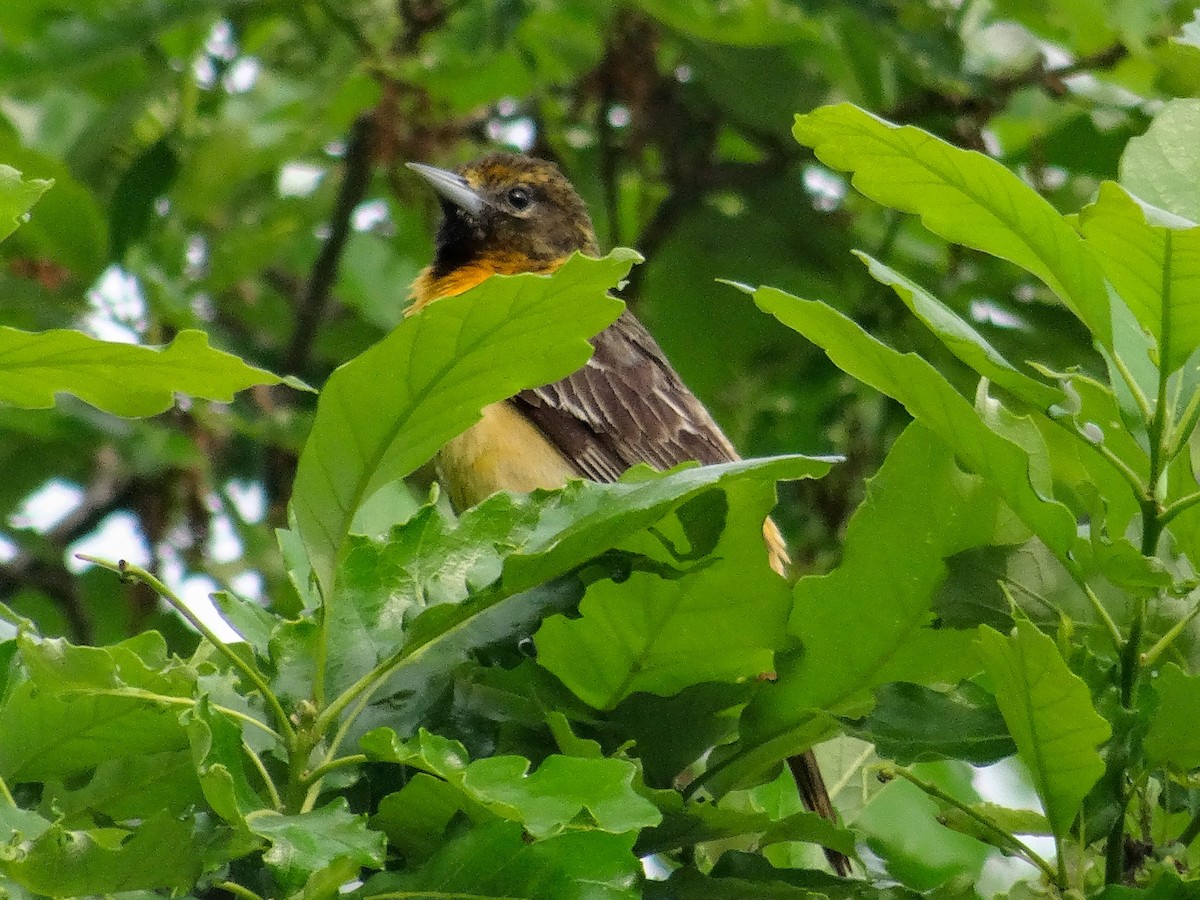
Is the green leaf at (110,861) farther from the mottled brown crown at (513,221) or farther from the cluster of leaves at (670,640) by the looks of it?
the mottled brown crown at (513,221)

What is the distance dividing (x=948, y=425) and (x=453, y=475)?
2611mm

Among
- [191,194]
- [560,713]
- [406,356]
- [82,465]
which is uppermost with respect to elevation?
[406,356]

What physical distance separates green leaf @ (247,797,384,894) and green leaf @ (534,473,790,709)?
468mm

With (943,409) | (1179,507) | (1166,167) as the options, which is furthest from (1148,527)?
(1166,167)

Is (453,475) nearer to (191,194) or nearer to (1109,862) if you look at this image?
(191,194)

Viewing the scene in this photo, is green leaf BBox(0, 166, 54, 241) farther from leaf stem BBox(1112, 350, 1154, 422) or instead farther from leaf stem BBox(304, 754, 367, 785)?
leaf stem BBox(1112, 350, 1154, 422)

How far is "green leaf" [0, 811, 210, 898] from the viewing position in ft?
6.08

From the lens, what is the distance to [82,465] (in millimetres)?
6730

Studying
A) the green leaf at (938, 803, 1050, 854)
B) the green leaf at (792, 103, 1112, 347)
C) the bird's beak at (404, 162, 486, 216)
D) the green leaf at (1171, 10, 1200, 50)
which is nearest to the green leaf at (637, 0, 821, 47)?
the bird's beak at (404, 162, 486, 216)

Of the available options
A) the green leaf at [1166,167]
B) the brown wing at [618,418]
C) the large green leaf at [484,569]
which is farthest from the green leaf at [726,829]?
the brown wing at [618,418]

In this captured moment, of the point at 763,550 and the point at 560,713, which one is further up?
the point at 763,550

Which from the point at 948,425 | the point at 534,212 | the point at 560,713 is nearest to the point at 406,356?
the point at 560,713

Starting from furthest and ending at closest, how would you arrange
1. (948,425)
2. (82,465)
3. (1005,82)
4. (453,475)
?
(82,465) < (1005,82) < (453,475) < (948,425)

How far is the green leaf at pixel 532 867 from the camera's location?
73.9 inches
